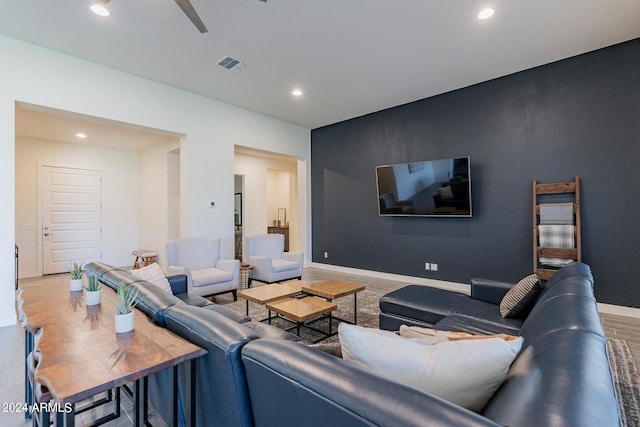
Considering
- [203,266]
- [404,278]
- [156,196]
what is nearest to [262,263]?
[203,266]

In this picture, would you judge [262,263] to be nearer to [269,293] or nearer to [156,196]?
[269,293]

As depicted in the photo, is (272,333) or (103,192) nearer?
(272,333)

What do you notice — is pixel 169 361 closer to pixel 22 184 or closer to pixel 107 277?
pixel 107 277

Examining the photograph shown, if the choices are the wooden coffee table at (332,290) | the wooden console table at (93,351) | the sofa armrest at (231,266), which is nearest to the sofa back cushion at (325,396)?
the wooden console table at (93,351)

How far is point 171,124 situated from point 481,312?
188 inches

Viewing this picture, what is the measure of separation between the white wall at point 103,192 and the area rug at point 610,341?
474 centimetres

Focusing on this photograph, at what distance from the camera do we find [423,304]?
2.66m

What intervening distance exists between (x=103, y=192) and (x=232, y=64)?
4988 mm

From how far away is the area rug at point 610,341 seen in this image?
1914mm

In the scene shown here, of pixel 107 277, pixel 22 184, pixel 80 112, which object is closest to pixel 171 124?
pixel 80 112

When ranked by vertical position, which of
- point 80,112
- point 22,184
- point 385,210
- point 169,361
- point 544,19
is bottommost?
point 169,361

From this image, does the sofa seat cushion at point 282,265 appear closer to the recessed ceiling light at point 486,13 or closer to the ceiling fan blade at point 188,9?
the ceiling fan blade at point 188,9

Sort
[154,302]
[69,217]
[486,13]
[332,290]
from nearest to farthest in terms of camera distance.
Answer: [154,302] → [486,13] → [332,290] → [69,217]

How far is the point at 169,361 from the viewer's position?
108cm
